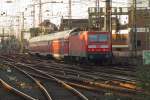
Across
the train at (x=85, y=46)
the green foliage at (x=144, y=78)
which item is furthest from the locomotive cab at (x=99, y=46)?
the green foliage at (x=144, y=78)

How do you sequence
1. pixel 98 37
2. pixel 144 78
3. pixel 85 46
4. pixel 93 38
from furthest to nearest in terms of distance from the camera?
pixel 98 37 < pixel 93 38 < pixel 85 46 < pixel 144 78

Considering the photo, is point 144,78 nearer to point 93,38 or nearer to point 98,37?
point 93,38

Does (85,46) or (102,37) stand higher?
(102,37)

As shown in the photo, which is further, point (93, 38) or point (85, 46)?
point (93, 38)

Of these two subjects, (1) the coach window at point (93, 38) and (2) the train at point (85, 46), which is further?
(1) the coach window at point (93, 38)

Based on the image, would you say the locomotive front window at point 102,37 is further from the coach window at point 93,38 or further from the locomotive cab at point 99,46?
the coach window at point 93,38

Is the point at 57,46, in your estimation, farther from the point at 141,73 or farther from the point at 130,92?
the point at 141,73

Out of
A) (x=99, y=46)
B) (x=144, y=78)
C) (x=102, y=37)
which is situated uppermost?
(x=102, y=37)

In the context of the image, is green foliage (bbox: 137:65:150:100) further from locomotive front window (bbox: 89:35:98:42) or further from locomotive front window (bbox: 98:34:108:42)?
locomotive front window (bbox: 98:34:108:42)

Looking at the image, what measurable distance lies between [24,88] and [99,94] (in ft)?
13.8

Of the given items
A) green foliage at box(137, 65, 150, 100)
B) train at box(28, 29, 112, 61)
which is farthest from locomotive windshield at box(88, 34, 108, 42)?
green foliage at box(137, 65, 150, 100)

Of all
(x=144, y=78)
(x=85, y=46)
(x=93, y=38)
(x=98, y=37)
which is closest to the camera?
(x=144, y=78)

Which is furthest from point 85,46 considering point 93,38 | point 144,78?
point 144,78

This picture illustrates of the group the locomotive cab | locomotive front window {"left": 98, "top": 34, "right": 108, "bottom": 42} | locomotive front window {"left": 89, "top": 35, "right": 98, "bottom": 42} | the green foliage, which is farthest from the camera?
locomotive front window {"left": 98, "top": 34, "right": 108, "bottom": 42}
